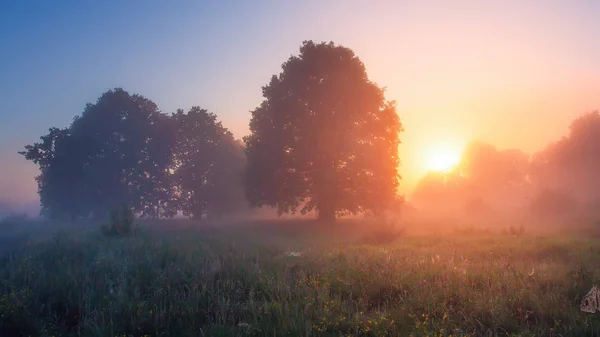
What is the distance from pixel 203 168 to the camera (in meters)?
37.5

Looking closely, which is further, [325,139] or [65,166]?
[65,166]

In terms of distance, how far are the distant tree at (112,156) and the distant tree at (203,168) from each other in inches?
61.3

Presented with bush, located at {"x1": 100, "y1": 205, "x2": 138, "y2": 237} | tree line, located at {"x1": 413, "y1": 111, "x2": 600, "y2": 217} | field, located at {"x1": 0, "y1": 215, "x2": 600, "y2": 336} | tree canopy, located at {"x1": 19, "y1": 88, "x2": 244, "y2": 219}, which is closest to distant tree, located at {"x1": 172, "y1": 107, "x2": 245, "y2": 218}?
tree canopy, located at {"x1": 19, "y1": 88, "x2": 244, "y2": 219}

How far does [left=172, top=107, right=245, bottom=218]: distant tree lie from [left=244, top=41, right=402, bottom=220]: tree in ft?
36.3

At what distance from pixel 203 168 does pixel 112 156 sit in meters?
10.4

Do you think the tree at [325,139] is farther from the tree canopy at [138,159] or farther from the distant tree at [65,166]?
the distant tree at [65,166]

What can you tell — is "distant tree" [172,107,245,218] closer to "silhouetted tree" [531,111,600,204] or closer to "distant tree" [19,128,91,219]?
"distant tree" [19,128,91,219]

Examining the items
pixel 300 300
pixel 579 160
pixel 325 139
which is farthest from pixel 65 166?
pixel 579 160

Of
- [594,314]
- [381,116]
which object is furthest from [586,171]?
[594,314]

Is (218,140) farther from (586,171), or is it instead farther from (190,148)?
(586,171)

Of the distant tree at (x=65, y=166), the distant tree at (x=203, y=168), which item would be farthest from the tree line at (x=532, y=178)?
the distant tree at (x=65, y=166)

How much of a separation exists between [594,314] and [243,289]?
231 inches

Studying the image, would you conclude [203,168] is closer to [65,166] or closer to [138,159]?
[138,159]

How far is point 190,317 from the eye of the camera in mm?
5855
